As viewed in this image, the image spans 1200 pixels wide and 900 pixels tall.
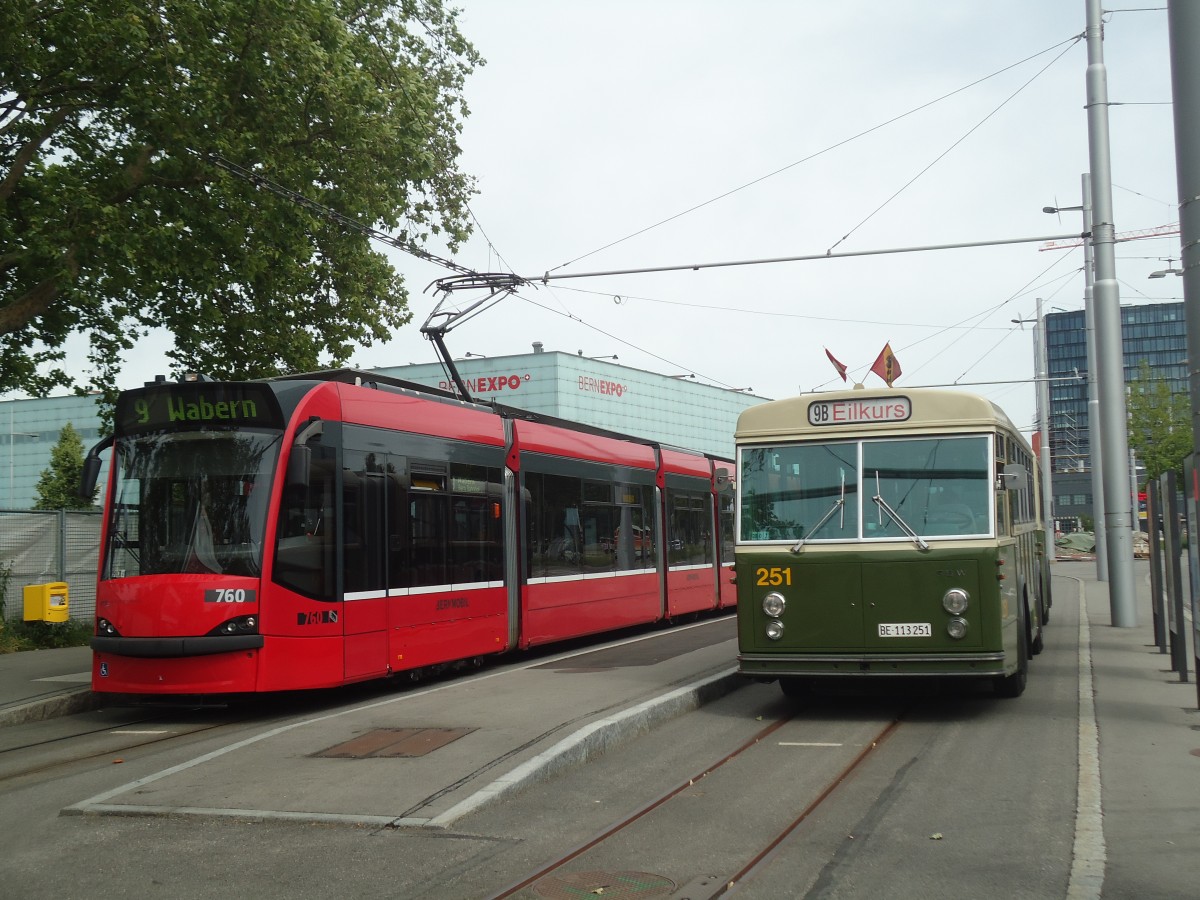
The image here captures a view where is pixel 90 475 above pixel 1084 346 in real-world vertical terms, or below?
below

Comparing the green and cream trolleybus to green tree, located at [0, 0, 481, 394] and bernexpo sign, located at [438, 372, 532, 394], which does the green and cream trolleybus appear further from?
bernexpo sign, located at [438, 372, 532, 394]

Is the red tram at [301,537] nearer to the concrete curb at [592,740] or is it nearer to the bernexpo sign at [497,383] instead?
the concrete curb at [592,740]

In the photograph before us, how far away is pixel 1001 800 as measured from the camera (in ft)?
24.5

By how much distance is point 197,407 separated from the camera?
461 inches

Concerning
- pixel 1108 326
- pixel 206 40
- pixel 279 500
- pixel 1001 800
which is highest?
pixel 206 40

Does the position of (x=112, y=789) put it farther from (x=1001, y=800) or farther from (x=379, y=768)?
(x=1001, y=800)

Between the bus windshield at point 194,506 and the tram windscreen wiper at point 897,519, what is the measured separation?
18.2 ft

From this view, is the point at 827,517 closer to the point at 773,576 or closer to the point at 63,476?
the point at 773,576

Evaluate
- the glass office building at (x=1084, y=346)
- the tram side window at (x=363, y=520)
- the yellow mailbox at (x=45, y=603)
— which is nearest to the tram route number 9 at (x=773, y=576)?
the tram side window at (x=363, y=520)

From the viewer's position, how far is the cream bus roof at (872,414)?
10.7 meters

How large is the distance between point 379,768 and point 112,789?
1.76m

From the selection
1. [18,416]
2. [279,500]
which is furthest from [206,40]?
[18,416]

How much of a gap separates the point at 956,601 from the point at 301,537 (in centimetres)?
601

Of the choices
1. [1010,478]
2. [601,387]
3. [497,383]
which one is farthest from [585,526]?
[601,387]
